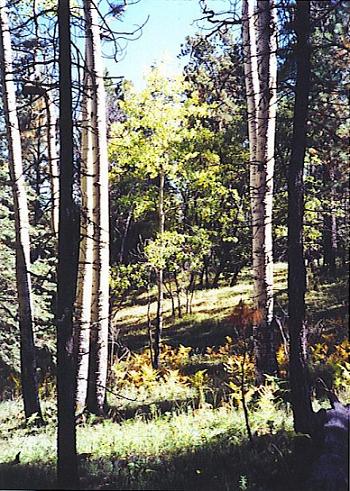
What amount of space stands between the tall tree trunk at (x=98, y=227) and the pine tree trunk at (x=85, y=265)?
38 mm

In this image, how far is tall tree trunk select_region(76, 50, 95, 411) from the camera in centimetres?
368

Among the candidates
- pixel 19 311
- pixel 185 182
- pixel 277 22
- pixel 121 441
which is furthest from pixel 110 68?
pixel 121 441

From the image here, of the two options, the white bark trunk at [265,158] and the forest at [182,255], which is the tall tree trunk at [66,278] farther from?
the white bark trunk at [265,158]

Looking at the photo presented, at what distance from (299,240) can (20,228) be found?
7.26 feet

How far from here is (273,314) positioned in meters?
3.52

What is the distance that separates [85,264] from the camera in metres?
3.79

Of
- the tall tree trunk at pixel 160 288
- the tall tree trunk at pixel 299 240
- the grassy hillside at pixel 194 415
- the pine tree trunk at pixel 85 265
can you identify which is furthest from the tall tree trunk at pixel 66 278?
the tall tree trunk at pixel 160 288

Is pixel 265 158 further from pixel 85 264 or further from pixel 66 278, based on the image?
pixel 66 278

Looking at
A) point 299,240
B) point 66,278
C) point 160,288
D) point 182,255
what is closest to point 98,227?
point 182,255

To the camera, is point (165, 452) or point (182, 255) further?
point (182, 255)

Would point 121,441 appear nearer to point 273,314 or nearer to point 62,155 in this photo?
point 273,314

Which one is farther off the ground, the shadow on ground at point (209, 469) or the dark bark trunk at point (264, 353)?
the dark bark trunk at point (264, 353)

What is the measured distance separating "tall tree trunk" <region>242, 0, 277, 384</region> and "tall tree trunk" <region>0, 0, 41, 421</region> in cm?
166

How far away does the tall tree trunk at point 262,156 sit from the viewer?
3510 mm
